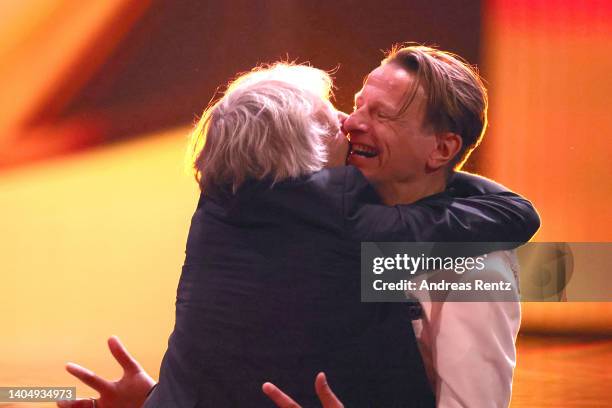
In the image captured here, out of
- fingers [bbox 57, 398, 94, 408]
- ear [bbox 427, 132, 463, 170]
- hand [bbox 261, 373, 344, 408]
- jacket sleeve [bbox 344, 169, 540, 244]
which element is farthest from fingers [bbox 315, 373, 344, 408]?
fingers [bbox 57, 398, 94, 408]

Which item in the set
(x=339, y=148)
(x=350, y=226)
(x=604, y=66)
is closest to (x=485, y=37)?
(x=604, y=66)

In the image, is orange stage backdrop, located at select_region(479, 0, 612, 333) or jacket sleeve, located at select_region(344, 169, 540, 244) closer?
jacket sleeve, located at select_region(344, 169, 540, 244)

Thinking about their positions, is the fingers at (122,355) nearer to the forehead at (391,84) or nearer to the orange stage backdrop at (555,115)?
the forehead at (391,84)

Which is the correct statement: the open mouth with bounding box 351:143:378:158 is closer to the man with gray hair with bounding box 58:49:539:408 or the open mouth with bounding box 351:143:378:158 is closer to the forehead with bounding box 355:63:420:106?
the forehead with bounding box 355:63:420:106

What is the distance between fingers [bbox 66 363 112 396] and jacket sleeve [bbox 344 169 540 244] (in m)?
0.63

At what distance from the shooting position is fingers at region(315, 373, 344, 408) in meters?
1.36

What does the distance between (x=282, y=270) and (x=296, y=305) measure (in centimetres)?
6

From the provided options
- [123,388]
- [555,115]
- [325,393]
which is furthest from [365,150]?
[555,115]

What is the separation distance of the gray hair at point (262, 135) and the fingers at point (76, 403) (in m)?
0.54

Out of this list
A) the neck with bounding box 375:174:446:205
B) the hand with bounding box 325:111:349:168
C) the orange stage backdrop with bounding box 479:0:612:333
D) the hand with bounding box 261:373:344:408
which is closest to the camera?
the hand with bounding box 261:373:344:408

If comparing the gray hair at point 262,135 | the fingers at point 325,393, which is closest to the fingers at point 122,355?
the gray hair at point 262,135

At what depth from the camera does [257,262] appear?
4.72ft

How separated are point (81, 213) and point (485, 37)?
4.43ft

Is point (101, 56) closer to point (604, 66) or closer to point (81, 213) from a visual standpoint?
point (81, 213)
